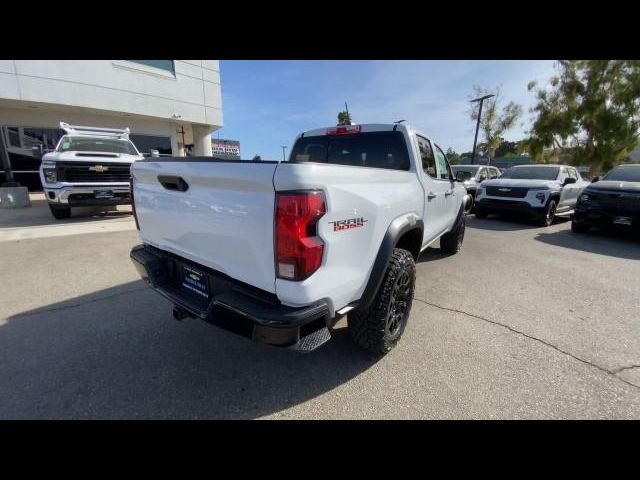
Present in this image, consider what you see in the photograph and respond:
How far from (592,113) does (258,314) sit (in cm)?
3097

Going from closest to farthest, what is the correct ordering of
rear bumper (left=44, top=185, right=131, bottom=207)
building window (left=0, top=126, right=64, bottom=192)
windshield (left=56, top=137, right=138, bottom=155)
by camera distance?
rear bumper (left=44, top=185, right=131, bottom=207)
windshield (left=56, top=137, right=138, bottom=155)
building window (left=0, top=126, right=64, bottom=192)

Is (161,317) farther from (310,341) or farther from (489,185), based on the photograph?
(489,185)

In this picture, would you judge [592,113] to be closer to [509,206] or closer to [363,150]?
[509,206]

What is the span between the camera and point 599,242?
701cm

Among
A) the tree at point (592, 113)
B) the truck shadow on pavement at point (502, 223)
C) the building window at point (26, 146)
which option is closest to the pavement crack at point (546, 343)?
the truck shadow on pavement at point (502, 223)

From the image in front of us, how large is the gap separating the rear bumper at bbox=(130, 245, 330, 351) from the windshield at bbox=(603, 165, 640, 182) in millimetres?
9720

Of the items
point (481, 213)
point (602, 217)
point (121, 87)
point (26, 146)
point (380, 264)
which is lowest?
point (481, 213)

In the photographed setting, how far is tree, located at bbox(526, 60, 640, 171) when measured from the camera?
21.4 m

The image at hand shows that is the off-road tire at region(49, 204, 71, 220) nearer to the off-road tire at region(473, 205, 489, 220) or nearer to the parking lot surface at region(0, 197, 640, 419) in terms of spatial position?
the parking lot surface at region(0, 197, 640, 419)

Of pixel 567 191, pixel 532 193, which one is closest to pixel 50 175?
pixel 532 193

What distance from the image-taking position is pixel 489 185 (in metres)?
9.23

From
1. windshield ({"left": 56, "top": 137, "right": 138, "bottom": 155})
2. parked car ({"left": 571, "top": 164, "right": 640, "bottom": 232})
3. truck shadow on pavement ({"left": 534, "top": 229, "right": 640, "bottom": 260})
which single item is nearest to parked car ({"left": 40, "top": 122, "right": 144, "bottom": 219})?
windshield ({"left": 56, "top": 137, "right": 138, "bottom": 155})
